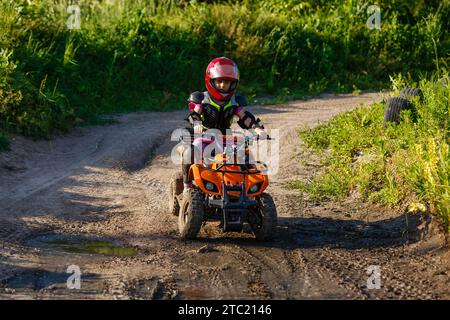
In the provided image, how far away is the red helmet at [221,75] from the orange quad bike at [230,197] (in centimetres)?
60

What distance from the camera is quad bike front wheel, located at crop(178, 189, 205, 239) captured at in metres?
8.34

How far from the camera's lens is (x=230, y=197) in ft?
27.7

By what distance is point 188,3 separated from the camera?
66.3 feet

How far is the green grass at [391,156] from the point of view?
8734mm

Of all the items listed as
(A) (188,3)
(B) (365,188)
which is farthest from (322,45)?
(B) (365,188)

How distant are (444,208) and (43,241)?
420 centimetres

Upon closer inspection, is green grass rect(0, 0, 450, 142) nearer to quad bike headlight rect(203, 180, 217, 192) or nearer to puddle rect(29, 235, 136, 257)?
puddle rect(29, 235, 136, 257)

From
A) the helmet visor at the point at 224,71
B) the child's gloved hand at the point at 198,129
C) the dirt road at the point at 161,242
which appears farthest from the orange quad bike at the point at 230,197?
the helmet visor at the point at 224,71

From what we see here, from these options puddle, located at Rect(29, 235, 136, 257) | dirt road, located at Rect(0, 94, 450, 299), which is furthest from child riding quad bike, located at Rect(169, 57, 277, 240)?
puddle, located at Rect(29, 235, 136, 257)

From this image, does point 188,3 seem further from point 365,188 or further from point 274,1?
point 365,188

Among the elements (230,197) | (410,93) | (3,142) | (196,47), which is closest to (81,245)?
(230,197)

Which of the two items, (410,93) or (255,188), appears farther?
(410,93)

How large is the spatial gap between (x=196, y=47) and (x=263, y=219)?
31.7 ft

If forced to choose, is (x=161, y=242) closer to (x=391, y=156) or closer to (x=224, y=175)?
(x=224, y=175)
